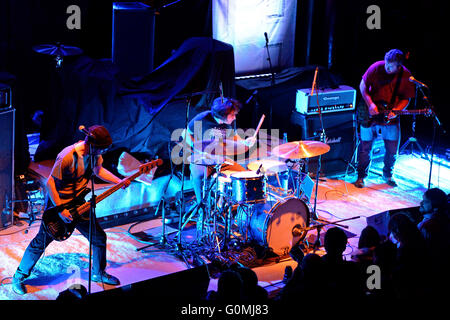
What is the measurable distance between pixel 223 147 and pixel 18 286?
2.55 m

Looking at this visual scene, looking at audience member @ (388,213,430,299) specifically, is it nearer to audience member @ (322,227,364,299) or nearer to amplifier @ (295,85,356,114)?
audience member @ (322,227,364,299)

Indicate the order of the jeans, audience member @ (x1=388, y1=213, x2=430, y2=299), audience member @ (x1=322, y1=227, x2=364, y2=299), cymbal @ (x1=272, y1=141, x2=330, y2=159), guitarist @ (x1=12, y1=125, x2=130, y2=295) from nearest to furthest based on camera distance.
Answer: audience member @ (x1=322, y1=227, x2=364, y2=299), audience member @ (x1=388, y1=213, x2=430, y2=299), guitarist @ (x1=12, y1=125, x2=130, y2=295), cymbal @ (x1=272, y1=141, x2=330, y2=159), the jeans

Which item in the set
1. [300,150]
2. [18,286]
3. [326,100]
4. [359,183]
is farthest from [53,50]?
[359,183]

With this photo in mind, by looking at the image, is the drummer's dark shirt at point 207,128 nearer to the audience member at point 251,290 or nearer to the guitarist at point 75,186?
the guitarist at point 75,186

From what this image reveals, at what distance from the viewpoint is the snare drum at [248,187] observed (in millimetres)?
6570

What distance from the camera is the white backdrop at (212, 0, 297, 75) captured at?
981 centimetres

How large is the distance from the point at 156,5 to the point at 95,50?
4.30ft

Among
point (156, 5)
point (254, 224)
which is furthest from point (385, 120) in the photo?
point (156, 5)

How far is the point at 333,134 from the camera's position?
31.0 ft

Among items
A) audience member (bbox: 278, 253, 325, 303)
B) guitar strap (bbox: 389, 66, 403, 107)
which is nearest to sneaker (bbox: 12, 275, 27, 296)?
audience member (bbox: 278, 253, 325, 303)

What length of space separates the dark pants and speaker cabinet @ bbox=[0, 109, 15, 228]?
5.17ft

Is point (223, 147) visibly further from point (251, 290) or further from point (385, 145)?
point (385, 145)

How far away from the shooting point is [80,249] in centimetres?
695
